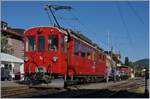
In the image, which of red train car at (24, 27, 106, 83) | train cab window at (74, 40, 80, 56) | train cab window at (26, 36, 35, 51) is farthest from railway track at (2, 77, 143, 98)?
train cab window at (74, 40, 80, 56)

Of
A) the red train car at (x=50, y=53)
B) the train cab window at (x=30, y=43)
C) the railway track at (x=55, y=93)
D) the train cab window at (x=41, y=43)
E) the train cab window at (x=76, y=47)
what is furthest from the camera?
the train cab window at (x=76, y=47)

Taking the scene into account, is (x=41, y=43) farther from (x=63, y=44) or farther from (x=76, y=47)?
(x=76, y=47)

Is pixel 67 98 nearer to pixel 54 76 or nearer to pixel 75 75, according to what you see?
pixel 54 76

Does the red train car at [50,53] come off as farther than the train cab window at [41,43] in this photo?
No

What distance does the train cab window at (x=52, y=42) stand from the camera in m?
24.5

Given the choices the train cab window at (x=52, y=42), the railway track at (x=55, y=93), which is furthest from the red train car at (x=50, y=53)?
the railway track at (x=55, y=93)

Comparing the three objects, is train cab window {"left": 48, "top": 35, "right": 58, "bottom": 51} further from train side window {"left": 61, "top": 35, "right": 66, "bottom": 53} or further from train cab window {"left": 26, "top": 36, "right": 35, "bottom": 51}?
train cab window {"left": 26, "top": 36, "right": 35, "bottom": 51}

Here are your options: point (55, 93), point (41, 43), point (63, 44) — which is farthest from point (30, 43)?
point (55, 93)

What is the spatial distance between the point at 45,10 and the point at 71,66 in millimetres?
3909

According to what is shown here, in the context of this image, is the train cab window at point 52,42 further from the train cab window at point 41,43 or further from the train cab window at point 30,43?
the train cab window at point 30,43

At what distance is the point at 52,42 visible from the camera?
80.8 feet

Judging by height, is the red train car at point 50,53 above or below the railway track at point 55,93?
above

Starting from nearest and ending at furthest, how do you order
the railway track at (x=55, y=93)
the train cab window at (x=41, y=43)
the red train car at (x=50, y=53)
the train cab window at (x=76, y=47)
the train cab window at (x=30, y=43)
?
the railway track at (x=55, y=93) → the red train car at (x=50, y=53) → the train cab window at (x=41, y=43) → the train cab window at (x=30, y=43) → the train cab window at (x=76, y=47)

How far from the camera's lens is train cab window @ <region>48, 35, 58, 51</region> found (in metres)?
24.5
